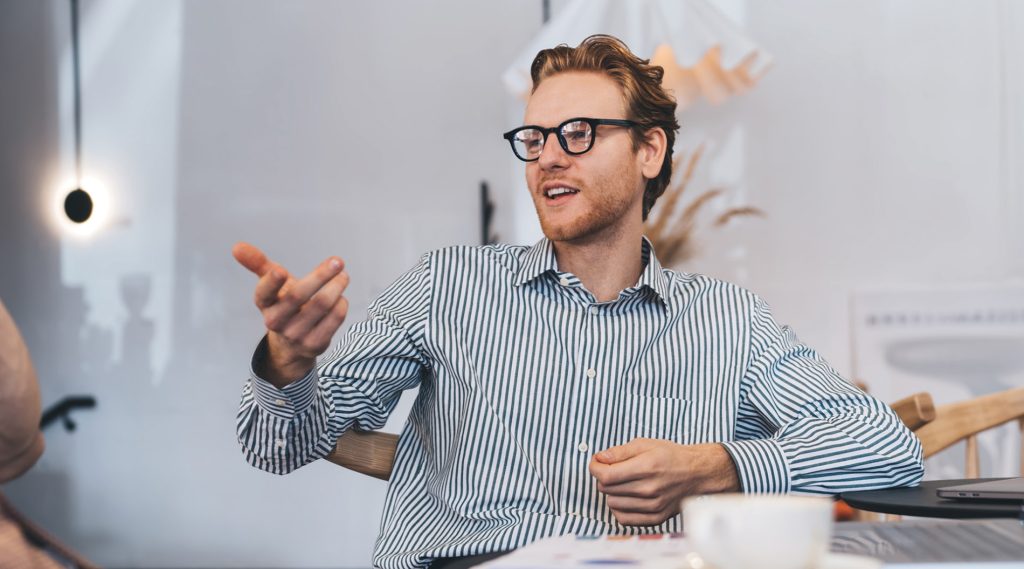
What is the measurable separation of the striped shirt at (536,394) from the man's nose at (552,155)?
0.35 feet

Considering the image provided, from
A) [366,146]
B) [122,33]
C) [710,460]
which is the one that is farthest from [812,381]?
[122,33]

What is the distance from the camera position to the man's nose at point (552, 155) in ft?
4.37

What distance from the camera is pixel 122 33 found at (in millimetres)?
2754

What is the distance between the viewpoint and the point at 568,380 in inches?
49.2

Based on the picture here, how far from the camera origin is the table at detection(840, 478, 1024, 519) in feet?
2.72

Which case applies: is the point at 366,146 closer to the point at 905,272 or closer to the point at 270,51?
the point at 270,51

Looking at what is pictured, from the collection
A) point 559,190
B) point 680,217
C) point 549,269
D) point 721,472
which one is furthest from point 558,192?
point 680,217

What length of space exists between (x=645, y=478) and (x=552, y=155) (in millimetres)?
533

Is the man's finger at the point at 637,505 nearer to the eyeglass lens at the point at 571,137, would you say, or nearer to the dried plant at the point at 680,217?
the eyeglass lens at the point at 571,137

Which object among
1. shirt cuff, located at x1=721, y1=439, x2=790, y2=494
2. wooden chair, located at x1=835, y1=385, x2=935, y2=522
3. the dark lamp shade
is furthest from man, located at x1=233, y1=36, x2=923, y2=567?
the dark lamp shade

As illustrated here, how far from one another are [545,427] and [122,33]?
2074 mm

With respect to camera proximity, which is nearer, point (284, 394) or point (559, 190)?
point (284, 394)

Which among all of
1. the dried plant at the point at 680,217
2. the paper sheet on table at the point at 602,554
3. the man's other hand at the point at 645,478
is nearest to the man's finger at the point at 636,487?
the man's other hand at the point at 645,478

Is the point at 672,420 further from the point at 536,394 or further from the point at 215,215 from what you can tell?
the point at 215,215
